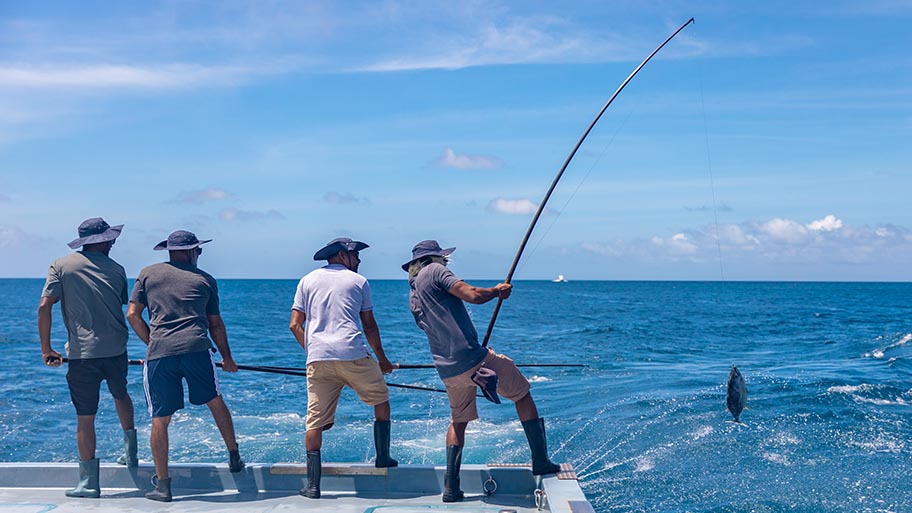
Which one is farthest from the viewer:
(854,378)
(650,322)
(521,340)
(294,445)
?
(650,322)

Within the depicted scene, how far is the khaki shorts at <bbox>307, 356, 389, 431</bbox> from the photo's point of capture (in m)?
5.13

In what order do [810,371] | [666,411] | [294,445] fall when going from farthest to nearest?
[810,371] < [666,411] < [294,445]

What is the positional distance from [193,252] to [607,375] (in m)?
14.2

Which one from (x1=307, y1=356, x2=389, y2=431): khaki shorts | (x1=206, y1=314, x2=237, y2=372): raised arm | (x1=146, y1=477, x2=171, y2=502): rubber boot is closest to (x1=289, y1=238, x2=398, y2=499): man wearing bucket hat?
(x1=307, y1=356, x2=389, y2=431): khaki shorts

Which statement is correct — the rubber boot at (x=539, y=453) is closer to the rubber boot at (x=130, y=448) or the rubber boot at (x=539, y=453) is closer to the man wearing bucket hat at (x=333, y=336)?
the man wearing bucket hat at (x=333, y=336)

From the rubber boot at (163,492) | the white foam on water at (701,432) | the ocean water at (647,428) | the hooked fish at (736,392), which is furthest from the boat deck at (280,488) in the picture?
the white foam on water at (701,432)

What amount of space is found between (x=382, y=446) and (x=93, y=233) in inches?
91.8

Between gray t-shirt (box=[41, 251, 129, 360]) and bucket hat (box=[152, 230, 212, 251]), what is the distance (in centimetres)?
42

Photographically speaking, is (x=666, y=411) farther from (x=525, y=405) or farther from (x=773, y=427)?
(x=525, y=405)

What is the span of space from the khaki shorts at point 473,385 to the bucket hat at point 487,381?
0.11 ft

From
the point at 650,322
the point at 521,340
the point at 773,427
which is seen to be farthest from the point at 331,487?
the point at 650,322

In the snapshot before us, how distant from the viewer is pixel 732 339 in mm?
30438

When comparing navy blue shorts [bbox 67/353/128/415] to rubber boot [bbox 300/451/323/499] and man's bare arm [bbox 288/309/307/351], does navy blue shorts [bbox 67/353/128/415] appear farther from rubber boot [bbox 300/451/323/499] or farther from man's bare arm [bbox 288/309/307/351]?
rubber boot [bbox 300/451/323/499]

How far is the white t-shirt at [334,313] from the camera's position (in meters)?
5.07
